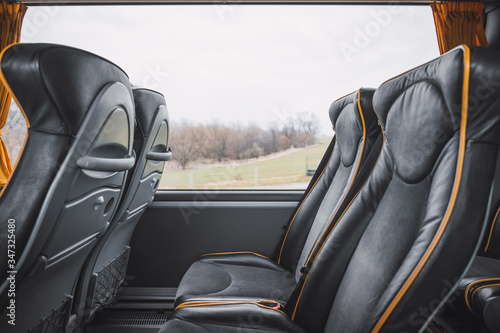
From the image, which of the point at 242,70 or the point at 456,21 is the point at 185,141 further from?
the point at 456,21

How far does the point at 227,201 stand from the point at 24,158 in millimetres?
1332

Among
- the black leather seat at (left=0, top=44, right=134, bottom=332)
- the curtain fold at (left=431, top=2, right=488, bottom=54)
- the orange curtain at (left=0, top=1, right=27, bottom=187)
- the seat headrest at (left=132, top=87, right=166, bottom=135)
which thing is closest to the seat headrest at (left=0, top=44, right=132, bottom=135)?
the black leather seat at (left=0, top=44, right=134, bottom=332)

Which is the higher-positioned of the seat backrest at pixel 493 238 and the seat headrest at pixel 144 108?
the seat headrest at pixel 144 108

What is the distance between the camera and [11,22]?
7.26 feet

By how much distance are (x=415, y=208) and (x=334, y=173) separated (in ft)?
2.59

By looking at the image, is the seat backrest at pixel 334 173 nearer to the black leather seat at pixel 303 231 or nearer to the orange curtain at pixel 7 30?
the black leather seat at pixel 303 231

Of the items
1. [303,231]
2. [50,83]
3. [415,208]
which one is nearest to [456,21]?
[303,231]

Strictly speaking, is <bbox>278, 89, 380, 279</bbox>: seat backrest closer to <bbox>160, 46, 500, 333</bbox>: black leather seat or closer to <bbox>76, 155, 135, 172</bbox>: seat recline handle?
<bbox>160, 46, 500, 333</bbox>: black leather seat

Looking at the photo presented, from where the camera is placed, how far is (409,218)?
2.38ft

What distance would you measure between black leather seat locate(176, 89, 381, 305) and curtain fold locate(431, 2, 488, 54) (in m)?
1.29

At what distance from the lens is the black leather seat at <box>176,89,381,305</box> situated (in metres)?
1.15

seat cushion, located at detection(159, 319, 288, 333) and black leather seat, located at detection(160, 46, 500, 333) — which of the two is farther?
seat cushion, located at detection(159, 319, 288, 333)

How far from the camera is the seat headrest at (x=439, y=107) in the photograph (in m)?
0.61

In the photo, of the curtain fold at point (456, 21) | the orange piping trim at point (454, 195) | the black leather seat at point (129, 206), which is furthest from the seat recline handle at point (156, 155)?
the curtain fold at point (456, 21)
